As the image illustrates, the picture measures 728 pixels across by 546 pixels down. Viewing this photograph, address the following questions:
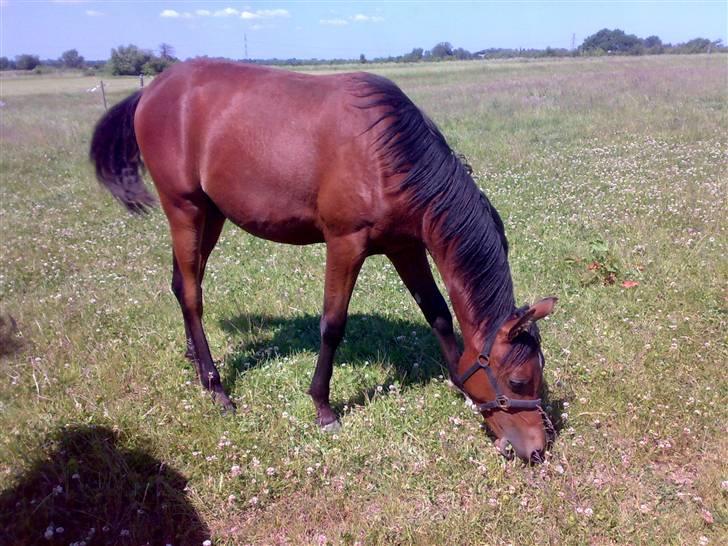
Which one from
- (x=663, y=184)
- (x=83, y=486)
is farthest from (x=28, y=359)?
(x=663, y=184)

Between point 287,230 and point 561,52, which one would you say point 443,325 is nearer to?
point 287,230

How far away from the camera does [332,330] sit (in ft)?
13.6

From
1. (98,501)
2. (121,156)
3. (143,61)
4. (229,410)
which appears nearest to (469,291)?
(229,410)

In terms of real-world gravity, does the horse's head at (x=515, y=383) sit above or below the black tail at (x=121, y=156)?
below

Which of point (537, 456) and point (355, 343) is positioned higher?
point (537, 456)

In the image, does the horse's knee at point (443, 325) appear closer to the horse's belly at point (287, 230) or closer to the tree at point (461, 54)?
the horse's belly at point (287, 230)

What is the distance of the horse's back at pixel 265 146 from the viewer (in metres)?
3.83

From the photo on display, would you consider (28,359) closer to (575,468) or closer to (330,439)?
(330,439)

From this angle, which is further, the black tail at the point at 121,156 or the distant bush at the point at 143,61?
the distant bush at the point at 143,61

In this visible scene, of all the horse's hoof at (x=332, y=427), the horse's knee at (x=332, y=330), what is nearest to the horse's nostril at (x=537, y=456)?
the horse's hoof at (x=332, y=427)

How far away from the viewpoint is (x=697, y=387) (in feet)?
13.6

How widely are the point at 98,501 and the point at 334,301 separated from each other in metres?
1.92

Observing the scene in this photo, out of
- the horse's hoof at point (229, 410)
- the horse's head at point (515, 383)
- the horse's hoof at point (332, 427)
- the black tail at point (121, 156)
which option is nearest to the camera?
the horse's head at point (515, 383)

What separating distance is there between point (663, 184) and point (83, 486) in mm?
8927
